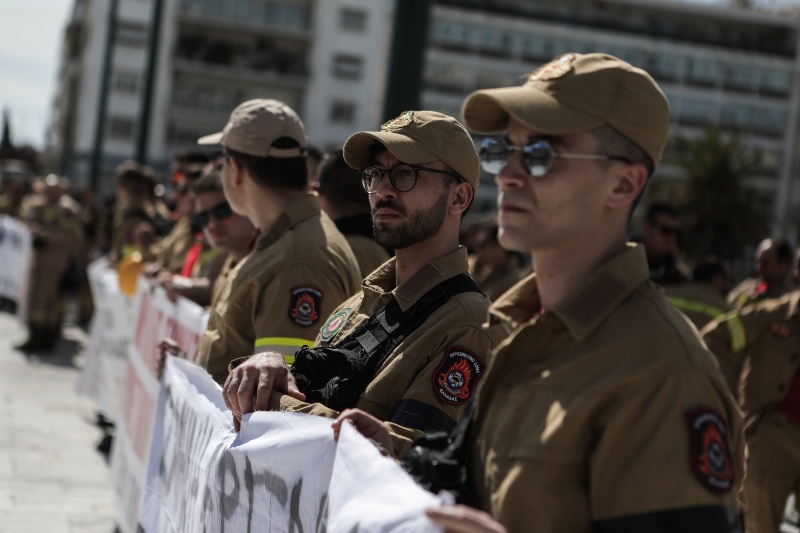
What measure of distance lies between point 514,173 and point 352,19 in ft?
242

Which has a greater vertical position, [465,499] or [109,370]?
[465,499]

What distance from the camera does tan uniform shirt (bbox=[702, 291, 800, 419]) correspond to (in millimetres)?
6566

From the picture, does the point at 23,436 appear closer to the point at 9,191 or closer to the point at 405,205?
the point at 405,205

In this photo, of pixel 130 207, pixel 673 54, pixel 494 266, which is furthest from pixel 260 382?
pixel 673 54

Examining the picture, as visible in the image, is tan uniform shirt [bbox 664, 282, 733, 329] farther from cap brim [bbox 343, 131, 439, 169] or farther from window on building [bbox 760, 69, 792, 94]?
window on building [bbox 760, 69, 792, 94]

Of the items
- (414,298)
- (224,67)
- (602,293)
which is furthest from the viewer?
(224,67)

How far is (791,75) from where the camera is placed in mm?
81375

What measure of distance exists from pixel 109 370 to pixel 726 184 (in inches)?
1636

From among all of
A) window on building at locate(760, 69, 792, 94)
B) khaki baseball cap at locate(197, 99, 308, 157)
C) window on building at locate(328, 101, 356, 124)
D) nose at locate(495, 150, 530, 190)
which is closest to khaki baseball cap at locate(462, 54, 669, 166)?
nose at locate(495, 150, 530, 190)

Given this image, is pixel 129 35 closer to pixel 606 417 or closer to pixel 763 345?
pixel 763 345

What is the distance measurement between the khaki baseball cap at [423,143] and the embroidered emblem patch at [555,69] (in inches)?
40.5

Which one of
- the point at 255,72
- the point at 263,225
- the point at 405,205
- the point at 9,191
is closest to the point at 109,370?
the point at 263,225

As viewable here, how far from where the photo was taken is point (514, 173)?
2514mm

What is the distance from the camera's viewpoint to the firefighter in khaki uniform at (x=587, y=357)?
214 cm
